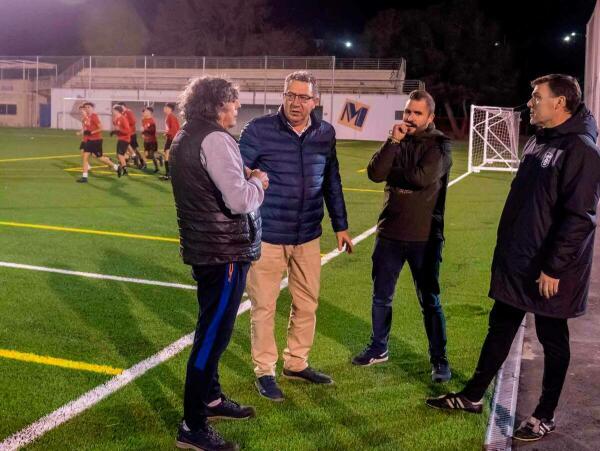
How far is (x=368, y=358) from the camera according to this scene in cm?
477

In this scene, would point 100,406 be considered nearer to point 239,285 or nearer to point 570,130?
point 239,285

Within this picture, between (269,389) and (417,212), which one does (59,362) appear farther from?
(417,212)

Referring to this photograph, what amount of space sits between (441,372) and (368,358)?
51 centimetres

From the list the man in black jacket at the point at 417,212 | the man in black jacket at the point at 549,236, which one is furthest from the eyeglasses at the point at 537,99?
the man in black jacket at the point at 417,212

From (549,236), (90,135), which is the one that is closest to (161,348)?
(549,236)

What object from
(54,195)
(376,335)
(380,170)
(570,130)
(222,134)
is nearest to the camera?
(222,134)

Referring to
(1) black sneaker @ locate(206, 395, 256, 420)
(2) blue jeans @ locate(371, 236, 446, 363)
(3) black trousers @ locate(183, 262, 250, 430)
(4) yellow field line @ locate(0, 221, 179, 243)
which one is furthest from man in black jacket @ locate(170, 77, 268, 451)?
(4) yellow field line @ locate(0, 221, 179, 243)

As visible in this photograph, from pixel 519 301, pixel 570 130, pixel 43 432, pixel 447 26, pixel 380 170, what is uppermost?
pixel 447 26

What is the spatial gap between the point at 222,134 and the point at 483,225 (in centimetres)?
872

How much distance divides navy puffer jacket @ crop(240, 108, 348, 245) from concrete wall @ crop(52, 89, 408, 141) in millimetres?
39685

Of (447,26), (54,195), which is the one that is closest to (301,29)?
(447,26)

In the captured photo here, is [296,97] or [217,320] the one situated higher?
[296,97]

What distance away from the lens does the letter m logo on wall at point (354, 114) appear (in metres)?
45.7

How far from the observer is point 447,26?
2282 inches
